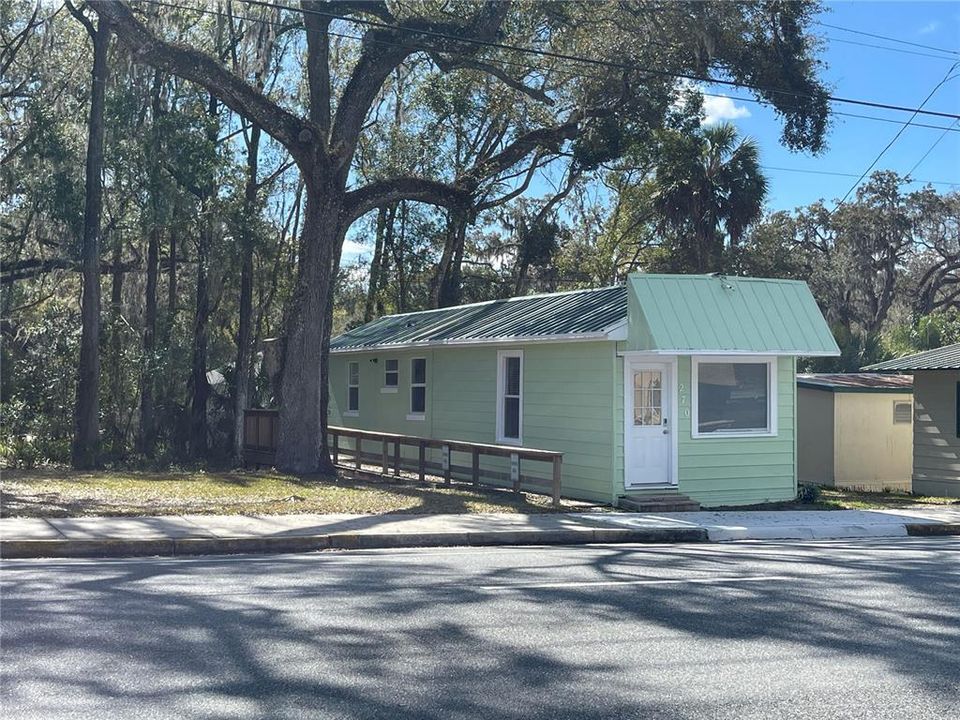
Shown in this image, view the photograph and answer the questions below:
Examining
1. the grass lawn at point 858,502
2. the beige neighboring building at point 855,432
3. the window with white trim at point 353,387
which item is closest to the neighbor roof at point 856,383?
the beige neighboring building at point 855,432

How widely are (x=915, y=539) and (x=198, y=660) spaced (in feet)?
37.3

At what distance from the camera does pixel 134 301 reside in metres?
27.9

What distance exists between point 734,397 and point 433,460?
7036mm

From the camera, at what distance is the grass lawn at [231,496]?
1477cm

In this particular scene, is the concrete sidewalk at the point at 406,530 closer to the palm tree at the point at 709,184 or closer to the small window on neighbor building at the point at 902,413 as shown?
the small window on neighbor building at the point at 902,413

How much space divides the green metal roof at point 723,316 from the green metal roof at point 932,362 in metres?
3.79

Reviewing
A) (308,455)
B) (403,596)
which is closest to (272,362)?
(308,455)

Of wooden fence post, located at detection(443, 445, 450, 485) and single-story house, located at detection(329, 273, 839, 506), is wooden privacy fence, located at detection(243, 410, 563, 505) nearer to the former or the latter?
wooden fence post, located at detection(443, 445, 450, 485)

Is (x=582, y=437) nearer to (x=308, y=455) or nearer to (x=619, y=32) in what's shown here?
(x=308, y=455)

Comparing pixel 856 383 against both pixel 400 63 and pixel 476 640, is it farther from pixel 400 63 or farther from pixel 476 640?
pixel 476 640

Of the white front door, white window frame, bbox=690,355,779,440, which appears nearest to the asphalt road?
the white front door

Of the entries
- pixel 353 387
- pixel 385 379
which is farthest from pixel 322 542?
pixel 353 387

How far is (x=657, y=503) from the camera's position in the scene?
16.4 meters

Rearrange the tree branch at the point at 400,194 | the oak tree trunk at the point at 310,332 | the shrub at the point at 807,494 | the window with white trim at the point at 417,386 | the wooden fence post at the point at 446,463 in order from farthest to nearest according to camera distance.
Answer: the window with white trim at the point at 417,386 < the tree branch at the point at 400,194 < the oak tree trunk at the point at 310,332 < the wooden fence post at the point at 446,463 < the shrub at the point at 807,494
